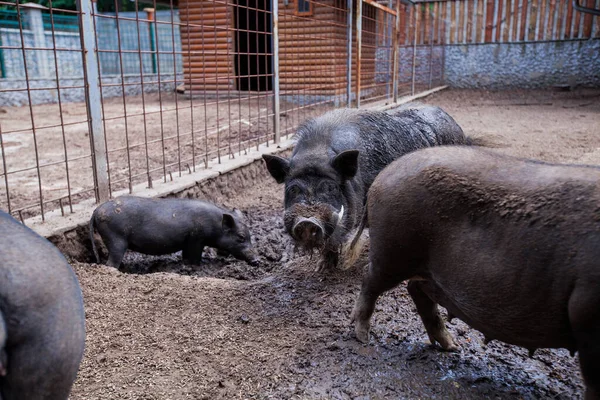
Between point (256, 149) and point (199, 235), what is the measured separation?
2385 millimetres

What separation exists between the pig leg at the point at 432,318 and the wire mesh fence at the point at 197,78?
2.81 metres

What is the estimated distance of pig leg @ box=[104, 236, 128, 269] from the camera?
4281 mm

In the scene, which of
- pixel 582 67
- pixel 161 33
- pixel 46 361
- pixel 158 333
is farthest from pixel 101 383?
pixel 161 33

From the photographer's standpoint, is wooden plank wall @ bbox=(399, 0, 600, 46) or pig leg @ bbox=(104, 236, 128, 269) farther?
wooden plank wall @ bbox=(399, 0, 600, 46)

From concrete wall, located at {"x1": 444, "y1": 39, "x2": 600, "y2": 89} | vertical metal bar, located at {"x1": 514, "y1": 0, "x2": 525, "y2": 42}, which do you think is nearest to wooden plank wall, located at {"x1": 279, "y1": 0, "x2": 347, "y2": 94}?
concrete wall, located at {"x1": 444, "y1": 39, "x2": 600, "y2": 89}

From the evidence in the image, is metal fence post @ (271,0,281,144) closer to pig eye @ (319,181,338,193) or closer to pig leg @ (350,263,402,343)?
pig eye @ (319,181,338,193)

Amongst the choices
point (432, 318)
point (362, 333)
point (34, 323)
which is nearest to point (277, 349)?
point (362, 333)

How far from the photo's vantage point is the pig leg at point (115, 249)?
4281 mm

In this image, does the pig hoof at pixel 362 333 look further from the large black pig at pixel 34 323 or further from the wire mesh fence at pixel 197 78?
the wire mesh fence at pixel 197 78

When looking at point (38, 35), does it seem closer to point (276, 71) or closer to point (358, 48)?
point (358, 48)

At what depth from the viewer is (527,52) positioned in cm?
1658

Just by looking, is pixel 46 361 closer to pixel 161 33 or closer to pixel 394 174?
pixel 394 174

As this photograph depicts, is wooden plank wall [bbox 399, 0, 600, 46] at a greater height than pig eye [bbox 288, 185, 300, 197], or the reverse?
wooden plank wall [bbox 399, 0, 600, 46]

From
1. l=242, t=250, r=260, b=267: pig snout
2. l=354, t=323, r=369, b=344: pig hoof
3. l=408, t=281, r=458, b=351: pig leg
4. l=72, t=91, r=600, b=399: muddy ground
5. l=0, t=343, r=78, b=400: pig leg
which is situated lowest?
l=242, t=250, r=260, b=267: pig snout
